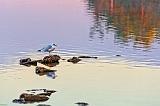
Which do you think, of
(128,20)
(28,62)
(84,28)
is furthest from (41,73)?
(128,20)

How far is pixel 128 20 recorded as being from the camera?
219ft

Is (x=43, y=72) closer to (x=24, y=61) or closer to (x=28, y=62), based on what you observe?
(x=28, y=62)

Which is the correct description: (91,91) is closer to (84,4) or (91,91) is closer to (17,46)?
(17,46)

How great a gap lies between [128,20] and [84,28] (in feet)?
33.0

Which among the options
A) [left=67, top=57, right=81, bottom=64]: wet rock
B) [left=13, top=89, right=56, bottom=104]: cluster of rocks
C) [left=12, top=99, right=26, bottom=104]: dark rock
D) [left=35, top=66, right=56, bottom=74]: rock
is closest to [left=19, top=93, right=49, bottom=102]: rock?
[left=13, top=89, right=56, bottom=104]: cluster of rocks

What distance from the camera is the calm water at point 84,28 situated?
43.8 metres

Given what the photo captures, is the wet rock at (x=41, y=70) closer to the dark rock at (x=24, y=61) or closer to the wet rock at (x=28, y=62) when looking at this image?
the wet rock at (x=28, y=62)

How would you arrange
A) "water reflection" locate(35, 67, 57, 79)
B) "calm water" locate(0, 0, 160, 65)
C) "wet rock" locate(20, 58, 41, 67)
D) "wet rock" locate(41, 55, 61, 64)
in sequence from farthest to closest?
"calm water" locate(0, 0, 160, 65) → "wet rock" locate(41, 55, 61, 64) → "wet rock" locate(20, 58, 41, 67) → "water reflection" locate(35, 67, 57, 79)

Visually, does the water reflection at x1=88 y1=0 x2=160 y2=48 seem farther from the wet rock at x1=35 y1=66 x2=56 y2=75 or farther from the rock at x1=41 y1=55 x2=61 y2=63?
the wet rock at x1=35 y1=66 x2=56 y2=75

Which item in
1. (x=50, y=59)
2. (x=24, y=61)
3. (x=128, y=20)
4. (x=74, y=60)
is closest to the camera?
(x=50, y=59)

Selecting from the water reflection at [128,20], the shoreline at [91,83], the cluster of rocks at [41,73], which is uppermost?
the cluster of rocks at [41,73]

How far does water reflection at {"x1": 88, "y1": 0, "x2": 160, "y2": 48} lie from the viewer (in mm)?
51200

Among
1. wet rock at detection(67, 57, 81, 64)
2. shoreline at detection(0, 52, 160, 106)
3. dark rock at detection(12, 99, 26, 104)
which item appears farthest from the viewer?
wet rock at detection(67, 57, 81, 64)

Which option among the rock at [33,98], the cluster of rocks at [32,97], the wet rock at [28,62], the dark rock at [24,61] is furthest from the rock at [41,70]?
the rock at [33,98]
